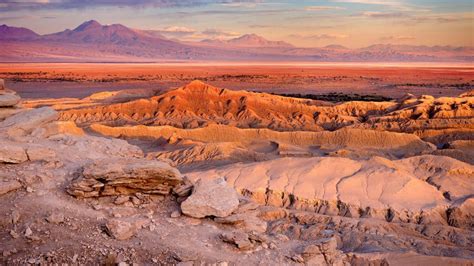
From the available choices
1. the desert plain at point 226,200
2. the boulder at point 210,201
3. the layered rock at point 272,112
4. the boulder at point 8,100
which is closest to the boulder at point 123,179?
the desert plain at point 226,200

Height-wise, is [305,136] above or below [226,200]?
below

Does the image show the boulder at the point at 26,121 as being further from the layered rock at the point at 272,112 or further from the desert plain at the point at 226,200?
the layered rock at the point at 272,112

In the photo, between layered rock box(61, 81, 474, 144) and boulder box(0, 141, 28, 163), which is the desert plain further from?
layered rock box(61, 81, 474, 144)

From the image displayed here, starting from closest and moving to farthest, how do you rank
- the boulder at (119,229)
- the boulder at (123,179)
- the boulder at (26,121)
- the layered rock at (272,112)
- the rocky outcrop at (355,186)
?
the boulder at (119,229), the boulder at (123,179), the boulder at (26,121), the rocky outcrop at (355,186), the layered rock at (272,112)

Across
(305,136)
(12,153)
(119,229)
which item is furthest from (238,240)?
(305,136)

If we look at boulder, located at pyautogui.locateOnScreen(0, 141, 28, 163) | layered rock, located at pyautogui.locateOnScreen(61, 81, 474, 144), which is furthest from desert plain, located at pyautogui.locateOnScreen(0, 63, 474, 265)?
layered rock, located at pyautogui.locateOnScreen(61, 81, 474, 144)

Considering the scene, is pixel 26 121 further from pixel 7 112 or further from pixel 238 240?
pixel 238 240
